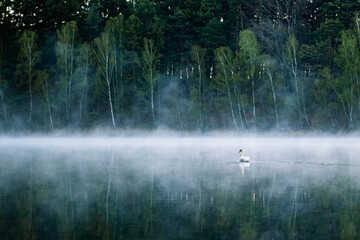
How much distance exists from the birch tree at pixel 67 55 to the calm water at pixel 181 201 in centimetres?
3285

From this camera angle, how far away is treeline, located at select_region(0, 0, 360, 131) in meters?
55.9

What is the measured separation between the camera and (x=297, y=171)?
22.4 meters

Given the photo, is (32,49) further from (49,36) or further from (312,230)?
(312,230)

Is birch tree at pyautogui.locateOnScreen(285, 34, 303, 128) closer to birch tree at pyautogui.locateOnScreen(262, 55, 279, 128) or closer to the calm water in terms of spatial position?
birch tree at pyautogui.locateOnScreen(262, 55, 279, 128)

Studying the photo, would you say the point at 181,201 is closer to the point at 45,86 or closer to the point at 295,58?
the point at 295,58

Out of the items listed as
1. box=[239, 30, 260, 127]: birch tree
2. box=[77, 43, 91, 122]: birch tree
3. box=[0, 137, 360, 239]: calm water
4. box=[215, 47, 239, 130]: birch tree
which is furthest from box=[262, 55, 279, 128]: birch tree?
box=[0, 137, 360, 239]: calm water

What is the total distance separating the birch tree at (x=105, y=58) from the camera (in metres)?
57.6

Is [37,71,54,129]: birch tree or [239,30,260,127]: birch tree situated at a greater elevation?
[239,30,260,127]: birch tree

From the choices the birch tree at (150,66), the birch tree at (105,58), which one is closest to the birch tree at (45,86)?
the birch tree at (105,58)

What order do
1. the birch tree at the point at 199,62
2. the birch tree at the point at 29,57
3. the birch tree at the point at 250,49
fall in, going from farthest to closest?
the birch tree at the point at 199,62
the birch tree at the point at 29,57
the birch tree at the point at 250,49

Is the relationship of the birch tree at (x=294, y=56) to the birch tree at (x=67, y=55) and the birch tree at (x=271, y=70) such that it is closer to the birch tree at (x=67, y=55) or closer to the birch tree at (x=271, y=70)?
the birch tree at (x=271, y=70)

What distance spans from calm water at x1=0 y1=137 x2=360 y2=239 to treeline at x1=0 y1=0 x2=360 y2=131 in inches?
1206

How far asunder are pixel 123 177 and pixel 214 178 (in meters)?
3.49

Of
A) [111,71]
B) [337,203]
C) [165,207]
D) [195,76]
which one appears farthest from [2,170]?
[195,76]
